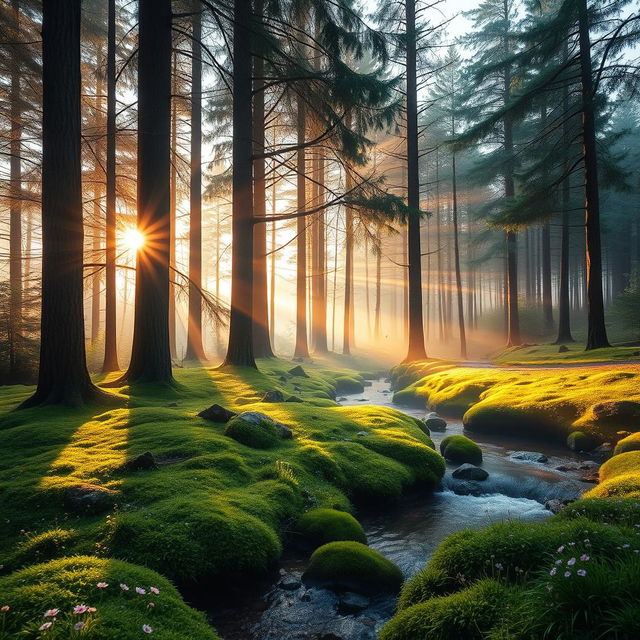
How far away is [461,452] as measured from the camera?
8.87 metres

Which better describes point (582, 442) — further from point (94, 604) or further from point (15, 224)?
point (15, 224)

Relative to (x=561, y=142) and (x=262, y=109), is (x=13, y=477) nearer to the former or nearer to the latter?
(x=262, y=109)

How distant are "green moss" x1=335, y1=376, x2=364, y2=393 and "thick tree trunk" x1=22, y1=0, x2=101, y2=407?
13.6 m

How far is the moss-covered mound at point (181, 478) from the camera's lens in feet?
14.0

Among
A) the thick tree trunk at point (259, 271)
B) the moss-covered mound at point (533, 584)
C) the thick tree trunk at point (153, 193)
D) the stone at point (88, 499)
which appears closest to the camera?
the moss-covered mound at point (533, 584)

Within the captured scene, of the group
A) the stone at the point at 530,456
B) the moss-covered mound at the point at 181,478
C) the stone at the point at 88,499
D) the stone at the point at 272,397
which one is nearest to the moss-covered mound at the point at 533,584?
the moss-covered mound at the point at 181,478

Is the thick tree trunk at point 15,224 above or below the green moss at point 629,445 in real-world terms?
above

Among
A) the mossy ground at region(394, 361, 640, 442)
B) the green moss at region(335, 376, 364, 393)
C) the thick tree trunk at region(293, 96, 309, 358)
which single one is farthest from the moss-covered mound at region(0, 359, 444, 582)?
the thick tree trunk at region(293, 96, 309, 358)

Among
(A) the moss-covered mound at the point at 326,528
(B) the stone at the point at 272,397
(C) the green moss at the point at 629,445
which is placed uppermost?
(B) the stone at the point at 272,397

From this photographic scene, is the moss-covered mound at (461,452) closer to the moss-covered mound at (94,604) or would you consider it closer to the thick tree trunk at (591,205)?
the moss-covered mound at (94,604)

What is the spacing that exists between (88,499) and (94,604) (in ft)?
6.64

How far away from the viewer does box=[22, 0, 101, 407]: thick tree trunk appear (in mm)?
7875

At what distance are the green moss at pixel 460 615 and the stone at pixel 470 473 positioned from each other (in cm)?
513

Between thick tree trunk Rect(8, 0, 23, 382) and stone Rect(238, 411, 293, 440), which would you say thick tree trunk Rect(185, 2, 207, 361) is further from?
stone Rect(238, 411, 293, 440)
